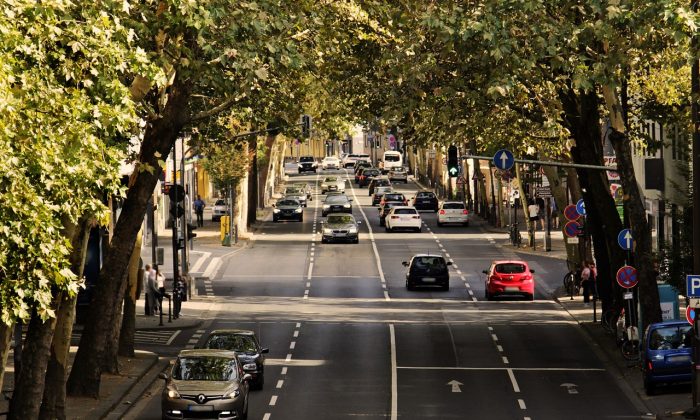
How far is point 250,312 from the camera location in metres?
51.9

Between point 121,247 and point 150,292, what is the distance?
1892 cm

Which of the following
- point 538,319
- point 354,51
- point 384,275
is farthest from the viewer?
point 384,275

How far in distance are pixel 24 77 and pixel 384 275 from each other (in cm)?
4516

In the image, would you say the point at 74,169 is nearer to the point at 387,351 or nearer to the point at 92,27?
the point at 92,27

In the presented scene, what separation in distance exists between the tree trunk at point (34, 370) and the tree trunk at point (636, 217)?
1461 centimetres

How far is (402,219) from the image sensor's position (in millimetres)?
85875

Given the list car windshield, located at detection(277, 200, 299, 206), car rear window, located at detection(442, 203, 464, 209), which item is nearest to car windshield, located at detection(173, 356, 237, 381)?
car rear window, located at detection(442, 203, 464, 209)

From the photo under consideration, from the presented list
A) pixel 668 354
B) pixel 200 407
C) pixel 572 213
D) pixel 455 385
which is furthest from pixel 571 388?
pixel 572 213

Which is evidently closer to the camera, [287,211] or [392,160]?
[287,211]

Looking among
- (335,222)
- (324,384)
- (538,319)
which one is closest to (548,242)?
(335,222)

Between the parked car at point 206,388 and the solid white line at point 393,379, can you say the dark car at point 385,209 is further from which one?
the parked car at point 206,388

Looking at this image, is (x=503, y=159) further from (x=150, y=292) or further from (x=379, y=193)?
(x=379, y=193)

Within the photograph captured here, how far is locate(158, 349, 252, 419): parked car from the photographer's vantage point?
29188 millimetres

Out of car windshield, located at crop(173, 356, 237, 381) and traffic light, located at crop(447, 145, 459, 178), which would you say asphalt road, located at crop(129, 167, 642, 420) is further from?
traffic light, located at crop(447, 145, 459, 178)
